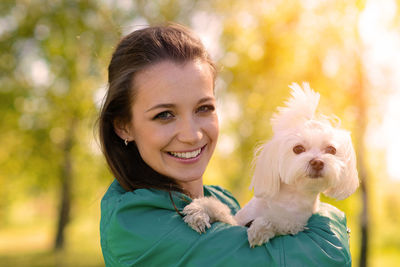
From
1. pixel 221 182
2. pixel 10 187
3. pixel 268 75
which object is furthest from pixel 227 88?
pixel 10 187

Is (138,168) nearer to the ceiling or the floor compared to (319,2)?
nearer to the floor

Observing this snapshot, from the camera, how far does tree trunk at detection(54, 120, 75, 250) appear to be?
12212 millimetres

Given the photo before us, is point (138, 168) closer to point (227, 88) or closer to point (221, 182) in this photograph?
point (227, 88)

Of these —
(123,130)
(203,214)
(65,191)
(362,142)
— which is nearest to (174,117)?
(123,130)

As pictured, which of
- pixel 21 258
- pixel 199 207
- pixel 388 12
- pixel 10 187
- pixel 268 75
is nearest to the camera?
pixel 199 207

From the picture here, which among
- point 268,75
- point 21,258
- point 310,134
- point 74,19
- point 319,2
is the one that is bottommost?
point 21,258

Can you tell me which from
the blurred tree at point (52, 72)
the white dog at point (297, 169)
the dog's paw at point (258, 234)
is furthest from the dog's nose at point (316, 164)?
the blurred tree at point (52, 72)

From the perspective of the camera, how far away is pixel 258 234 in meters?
1.69

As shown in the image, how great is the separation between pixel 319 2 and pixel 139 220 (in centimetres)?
711

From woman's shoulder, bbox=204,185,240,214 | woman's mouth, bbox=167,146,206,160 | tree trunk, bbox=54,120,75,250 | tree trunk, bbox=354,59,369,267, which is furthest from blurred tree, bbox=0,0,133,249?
woman's mouth, bbox=167,146,206,160

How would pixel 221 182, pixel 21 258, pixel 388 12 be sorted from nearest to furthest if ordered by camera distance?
pixel 388 12 < pixel 21 258 < pixel 221 182

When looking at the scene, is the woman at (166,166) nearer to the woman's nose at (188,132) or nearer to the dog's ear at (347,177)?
the woman's nose at (188,132)

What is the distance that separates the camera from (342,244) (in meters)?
1.79

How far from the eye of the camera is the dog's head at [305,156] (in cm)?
211
